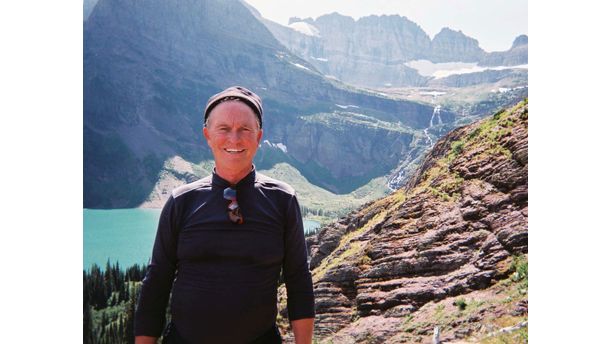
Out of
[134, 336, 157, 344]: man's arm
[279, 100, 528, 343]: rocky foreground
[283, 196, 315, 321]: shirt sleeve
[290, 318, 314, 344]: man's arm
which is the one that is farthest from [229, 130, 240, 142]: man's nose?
[279, 100, 528, 343]: rocky foreground

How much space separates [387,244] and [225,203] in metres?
9.72

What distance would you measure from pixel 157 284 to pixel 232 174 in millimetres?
692

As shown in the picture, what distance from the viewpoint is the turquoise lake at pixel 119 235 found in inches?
3959

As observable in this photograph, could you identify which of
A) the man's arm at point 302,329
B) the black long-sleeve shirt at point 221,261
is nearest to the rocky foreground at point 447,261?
the man's arm at point 302,329

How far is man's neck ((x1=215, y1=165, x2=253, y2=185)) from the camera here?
2721 mm

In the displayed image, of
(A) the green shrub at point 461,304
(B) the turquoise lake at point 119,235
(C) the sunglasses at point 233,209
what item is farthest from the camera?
(B) the turquoise lake at point 119,235

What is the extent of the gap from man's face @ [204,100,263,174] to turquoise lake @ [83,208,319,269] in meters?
83.1

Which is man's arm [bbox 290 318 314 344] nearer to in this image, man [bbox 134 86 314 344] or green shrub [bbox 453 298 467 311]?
man [bbox 134 86 314 344]

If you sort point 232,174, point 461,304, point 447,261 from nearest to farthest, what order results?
point 232,174 → point 461,304 → point 447,261

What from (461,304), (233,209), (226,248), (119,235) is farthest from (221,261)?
(119,235)

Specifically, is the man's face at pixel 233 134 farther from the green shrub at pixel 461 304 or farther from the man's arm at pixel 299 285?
the green shrub at pixel 461 304

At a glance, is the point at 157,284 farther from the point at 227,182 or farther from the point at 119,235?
the point at 119,235

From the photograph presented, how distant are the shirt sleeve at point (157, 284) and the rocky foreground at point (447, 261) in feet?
17.7

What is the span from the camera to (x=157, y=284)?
275 cm
